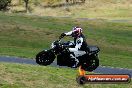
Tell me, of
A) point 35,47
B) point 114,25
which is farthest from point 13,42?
point 114,25

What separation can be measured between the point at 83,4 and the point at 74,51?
106936mm

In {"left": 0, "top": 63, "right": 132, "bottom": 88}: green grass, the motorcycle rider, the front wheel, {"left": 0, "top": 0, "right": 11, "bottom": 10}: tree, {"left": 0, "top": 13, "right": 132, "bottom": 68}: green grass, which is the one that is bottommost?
{"left": 0, "top": 0, "right": 11, "bottom": 10}: tree

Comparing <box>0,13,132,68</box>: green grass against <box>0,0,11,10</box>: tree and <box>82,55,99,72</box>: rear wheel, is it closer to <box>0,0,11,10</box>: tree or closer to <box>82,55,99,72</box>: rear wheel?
<box>82,55,99,72</box>: rear wheel

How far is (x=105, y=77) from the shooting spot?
1219 centimetres

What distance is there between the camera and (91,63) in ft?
40.5

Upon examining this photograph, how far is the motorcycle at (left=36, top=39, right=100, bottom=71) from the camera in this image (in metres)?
12.2

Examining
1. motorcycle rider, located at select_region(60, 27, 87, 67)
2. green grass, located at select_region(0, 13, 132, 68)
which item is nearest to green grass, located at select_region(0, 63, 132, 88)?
motorcycle rider, located at select_region(60, 27, 87, 67)

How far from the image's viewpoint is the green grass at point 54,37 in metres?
41.0

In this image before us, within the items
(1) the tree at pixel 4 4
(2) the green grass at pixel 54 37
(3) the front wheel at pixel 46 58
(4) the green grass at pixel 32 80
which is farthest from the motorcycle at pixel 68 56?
(1) the tree at pixel 4 4

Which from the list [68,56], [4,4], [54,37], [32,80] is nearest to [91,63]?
[68,56]

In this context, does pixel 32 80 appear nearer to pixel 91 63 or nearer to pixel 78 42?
pixel 91 63

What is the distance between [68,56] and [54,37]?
128ft

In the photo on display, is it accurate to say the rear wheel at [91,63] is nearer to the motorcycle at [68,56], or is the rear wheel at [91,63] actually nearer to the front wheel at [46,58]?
the motorcycle at [68,56]

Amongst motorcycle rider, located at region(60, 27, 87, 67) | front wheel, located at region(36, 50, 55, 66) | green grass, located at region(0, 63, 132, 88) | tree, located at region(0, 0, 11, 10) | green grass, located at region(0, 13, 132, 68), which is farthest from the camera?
tree, located at region(0, 0, 11, 10)
